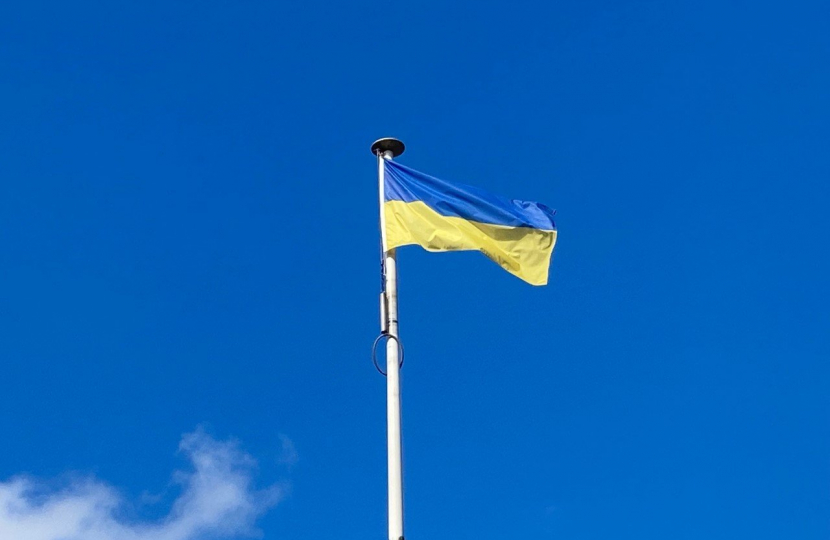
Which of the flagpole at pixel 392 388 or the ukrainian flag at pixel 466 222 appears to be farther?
the ukrainian flag at pixel 466 222

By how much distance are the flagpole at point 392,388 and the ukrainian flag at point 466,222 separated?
12.3 inches

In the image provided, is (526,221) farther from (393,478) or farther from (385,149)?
(393,478)

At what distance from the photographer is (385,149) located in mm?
18453

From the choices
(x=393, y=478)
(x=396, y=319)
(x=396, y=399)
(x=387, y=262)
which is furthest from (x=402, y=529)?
(x=387, y=262)

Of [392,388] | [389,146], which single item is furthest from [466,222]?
[392,388]

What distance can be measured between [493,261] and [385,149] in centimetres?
259

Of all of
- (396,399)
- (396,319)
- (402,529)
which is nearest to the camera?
(402,529)

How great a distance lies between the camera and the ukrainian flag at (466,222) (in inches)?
702

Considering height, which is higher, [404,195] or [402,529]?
[404,195]

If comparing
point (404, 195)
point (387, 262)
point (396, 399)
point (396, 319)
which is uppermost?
point (404, 195)

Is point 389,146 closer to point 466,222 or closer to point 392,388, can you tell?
point 466,222

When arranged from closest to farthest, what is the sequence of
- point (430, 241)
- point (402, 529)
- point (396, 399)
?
point (402, 529), point (396, 399), point (430, 241)

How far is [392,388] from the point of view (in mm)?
15023

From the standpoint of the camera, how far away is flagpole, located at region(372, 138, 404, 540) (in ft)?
45.7
